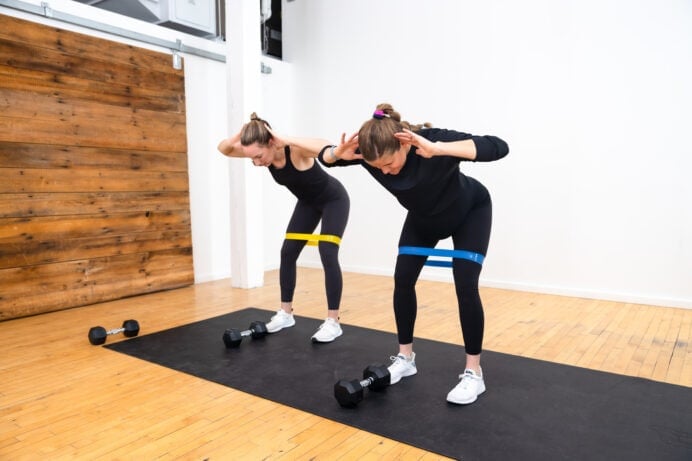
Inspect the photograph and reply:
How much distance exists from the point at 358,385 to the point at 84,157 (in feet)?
9.60

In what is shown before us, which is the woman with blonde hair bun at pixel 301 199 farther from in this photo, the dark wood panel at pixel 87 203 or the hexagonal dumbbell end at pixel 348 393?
the dark wood panel at pixel 87 203

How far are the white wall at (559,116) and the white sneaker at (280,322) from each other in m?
2.19

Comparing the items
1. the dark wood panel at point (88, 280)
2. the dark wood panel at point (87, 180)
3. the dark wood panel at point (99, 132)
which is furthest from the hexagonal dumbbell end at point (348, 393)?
the dark wood panel at point (99, 132)

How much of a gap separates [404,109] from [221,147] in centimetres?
271

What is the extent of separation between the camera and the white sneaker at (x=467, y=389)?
2.03 meters

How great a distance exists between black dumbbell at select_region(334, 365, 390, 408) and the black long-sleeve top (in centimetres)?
69

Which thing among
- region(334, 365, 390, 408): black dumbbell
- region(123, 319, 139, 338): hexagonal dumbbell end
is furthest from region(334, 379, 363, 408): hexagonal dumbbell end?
region(123, 319, 139, 338): hexagonal dumbbell end

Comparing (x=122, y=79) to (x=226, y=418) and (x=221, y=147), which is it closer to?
(x=221, y=147)

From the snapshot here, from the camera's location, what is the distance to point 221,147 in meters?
2.78

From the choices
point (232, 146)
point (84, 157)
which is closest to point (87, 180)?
point (84, 157)

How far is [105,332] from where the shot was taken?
2.86 meters

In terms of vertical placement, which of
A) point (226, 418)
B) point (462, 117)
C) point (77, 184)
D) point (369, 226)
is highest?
point (462, 117)

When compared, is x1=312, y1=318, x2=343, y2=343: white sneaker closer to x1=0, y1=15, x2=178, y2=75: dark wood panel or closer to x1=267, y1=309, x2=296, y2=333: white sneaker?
x1=267, y1=309, x2=296, y2=333: white sneaker

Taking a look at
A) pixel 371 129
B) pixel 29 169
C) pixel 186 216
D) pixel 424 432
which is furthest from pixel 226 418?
pixel 186 216
